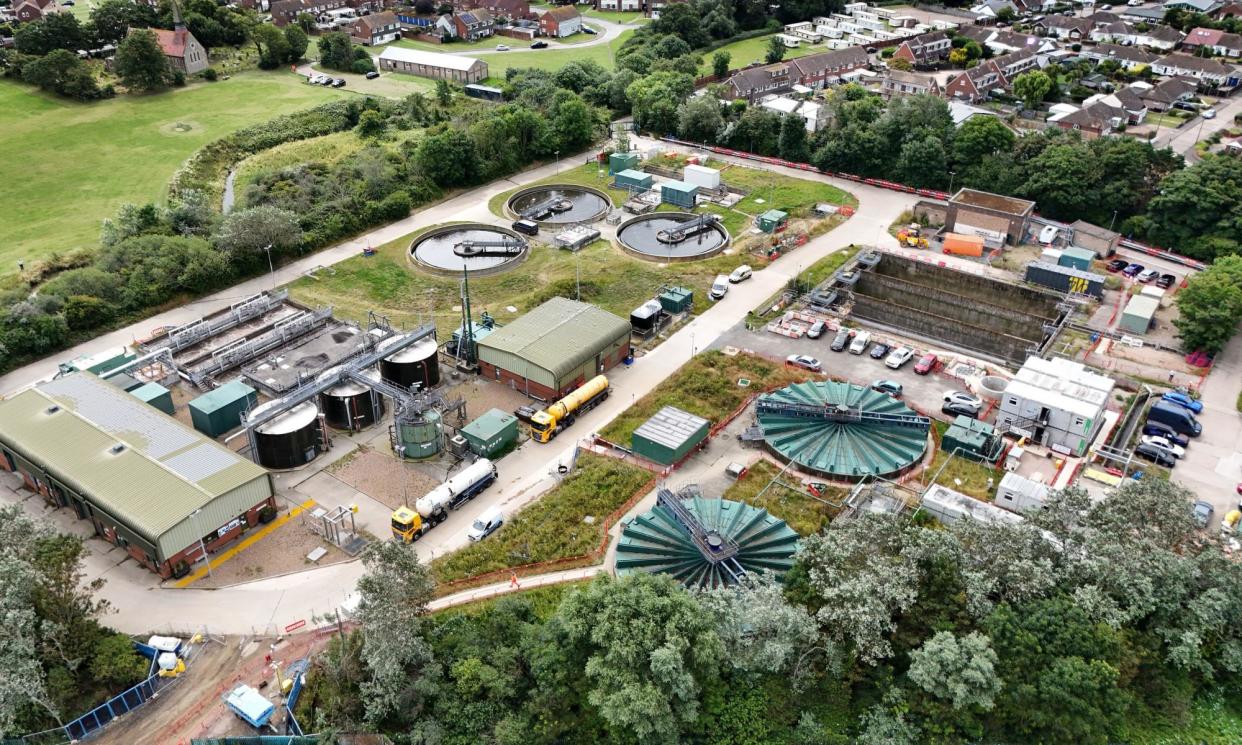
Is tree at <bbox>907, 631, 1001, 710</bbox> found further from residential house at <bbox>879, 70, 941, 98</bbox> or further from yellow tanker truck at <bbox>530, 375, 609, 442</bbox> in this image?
residential house at <bbox>879, 70, 941, 98</bbox>

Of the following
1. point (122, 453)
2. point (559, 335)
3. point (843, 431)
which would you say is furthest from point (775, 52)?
point (122, 453)

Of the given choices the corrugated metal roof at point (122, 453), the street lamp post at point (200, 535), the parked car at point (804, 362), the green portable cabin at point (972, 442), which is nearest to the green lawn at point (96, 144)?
the corrugated metal roof at point (122, 453)

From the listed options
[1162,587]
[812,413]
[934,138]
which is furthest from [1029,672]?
[934,138]

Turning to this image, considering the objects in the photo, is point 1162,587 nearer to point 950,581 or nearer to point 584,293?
point 950,581

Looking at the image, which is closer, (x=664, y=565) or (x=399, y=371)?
(x=664, y=565)

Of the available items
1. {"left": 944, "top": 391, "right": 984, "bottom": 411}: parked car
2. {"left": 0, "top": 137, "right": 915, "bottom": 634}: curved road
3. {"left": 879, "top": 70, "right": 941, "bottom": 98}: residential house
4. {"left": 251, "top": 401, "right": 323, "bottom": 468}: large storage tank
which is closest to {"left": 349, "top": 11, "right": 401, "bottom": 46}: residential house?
{"left": 0, "top": 137, "right": 915, "bottom": 634}: curved road

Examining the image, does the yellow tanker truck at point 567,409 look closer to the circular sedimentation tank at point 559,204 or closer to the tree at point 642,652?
the tree at point 642,652
